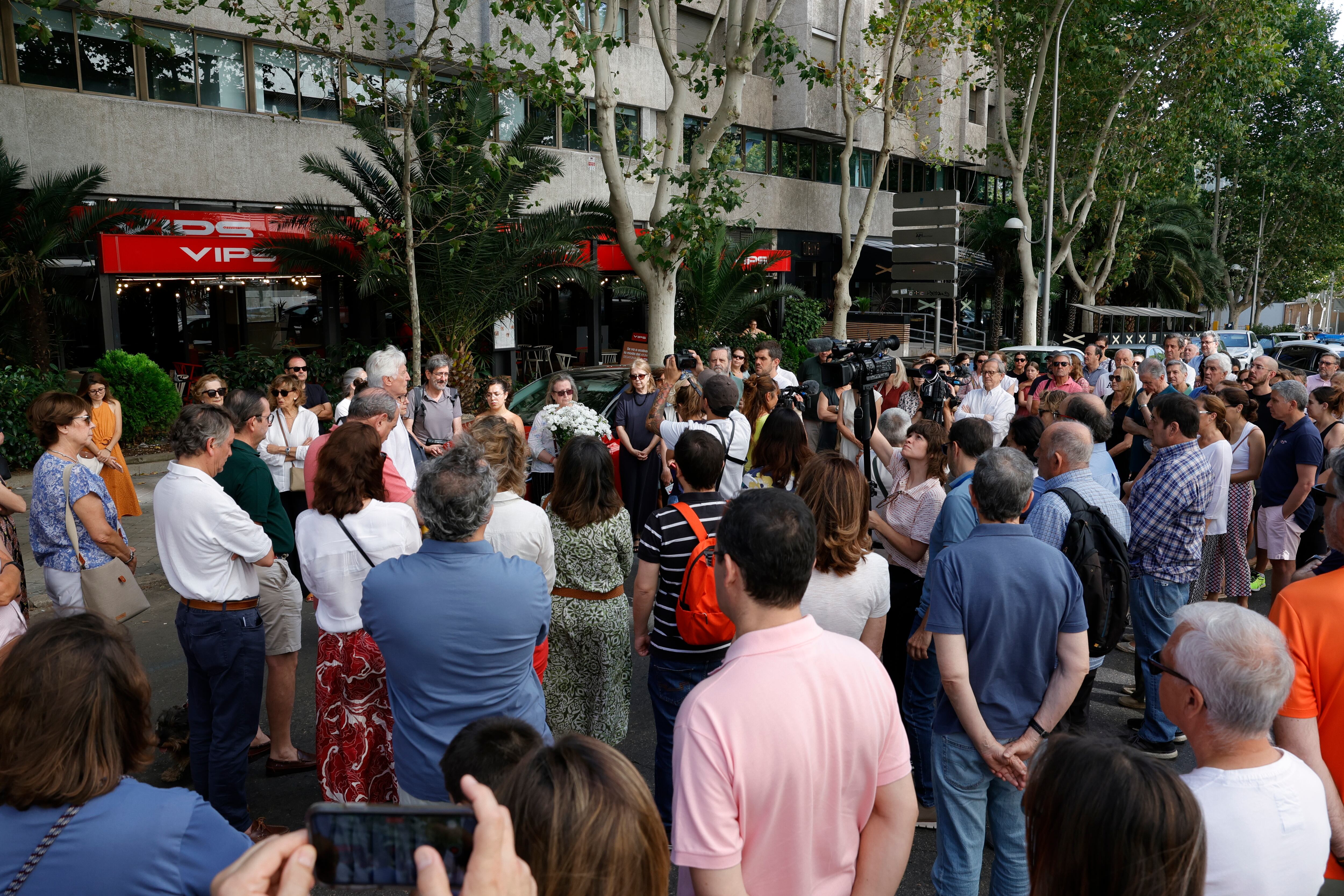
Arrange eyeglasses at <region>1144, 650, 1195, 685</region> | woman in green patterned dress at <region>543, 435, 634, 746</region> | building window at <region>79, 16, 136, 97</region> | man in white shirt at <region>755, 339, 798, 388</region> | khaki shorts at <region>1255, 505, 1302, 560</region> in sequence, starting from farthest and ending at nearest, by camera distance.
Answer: building window at <region>79, 16, 136, 97</region>, man in white shirt at <region>755, 339, 798, 388</region>, khaki shorts at <region>1255, 505, 1302, 560</region>, woman in green patterned dress at <region>543, 435, 634, 746</region>, eyeglasses at <region>1144, 650, 1195, 685</region>

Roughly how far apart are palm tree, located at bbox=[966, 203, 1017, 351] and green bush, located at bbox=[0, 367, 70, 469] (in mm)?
27181

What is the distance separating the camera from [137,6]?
15.4 metres

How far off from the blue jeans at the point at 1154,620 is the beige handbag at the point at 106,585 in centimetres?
512

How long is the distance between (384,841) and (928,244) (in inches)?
388

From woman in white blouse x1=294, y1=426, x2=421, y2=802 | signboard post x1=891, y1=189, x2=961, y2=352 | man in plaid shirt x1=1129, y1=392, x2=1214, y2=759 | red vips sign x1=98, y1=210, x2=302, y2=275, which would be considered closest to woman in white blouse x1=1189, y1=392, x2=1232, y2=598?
man in plaid shirt x1=1129, y1=392, x2=1214, y2=759

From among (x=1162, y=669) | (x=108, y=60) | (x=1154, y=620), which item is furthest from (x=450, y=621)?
(x=108, y=60)

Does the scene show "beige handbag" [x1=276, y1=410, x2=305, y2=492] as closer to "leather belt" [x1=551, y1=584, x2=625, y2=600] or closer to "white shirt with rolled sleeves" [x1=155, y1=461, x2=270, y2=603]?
"white shirt with rolled sleeves" [x1=155, y1=461, x2=270, y2=603]

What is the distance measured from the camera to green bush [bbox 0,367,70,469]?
11.9 meters

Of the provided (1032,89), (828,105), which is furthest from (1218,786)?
(828,105)

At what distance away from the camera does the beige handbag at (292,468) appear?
23.0 feet

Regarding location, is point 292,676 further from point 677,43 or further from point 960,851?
point 677,43

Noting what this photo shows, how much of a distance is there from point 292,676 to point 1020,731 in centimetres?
346

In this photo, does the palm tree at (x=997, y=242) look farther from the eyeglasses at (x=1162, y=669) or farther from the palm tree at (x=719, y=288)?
the eyeglasses at (x=1162, y=669)

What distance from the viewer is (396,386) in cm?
636
